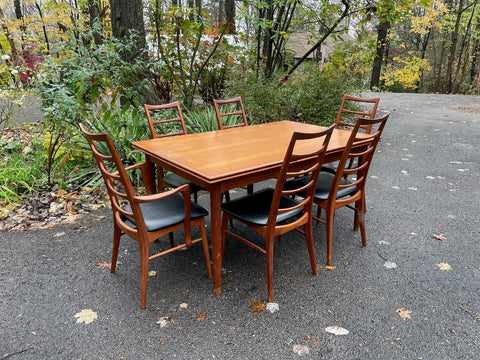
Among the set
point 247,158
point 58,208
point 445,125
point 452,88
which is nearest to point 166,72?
point 58,208

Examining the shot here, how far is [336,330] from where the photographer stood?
6.00 ft

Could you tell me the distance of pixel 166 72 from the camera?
16.5ft

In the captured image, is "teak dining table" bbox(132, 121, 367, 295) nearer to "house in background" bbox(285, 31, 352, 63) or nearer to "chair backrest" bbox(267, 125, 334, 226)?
"chair backrest" bbox(267, 125, 334, 226)

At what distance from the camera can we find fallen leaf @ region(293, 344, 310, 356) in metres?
1.68

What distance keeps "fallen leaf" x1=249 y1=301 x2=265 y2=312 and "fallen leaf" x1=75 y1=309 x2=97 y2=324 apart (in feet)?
3.24

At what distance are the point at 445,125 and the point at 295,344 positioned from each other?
23.9ft

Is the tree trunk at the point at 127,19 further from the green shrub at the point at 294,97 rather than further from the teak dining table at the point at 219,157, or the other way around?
the teak dining table at the point at 219,157

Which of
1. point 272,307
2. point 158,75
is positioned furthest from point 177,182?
point 158,75

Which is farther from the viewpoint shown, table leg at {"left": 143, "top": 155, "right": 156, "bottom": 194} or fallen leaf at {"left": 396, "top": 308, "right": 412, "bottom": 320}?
table leg at {"left": 143, "top": 155, "right": 156, "bottom": 194}

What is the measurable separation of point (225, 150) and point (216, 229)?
0.69 meters

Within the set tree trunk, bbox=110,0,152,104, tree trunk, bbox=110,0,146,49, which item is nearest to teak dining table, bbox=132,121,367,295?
tree trunk, bbox=110,0,152,104

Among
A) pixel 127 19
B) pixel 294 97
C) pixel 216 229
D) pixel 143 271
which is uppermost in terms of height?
pixel 127 19

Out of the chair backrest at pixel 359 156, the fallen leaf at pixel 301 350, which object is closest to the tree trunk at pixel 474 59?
the chair backrest at pixel 359 156

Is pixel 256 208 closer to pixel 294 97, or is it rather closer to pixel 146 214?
pixel 146 214
